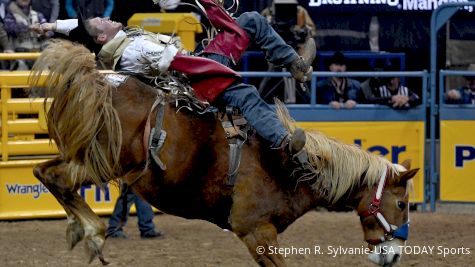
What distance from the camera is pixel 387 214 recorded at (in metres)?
7.36

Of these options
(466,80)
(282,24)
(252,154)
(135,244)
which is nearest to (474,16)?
(466,80)

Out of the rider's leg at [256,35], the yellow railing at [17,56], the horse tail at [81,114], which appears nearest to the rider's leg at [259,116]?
the rider's leg at [256,35]

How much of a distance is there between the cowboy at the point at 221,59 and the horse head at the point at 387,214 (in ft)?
2.54

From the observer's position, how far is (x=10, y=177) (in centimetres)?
1086

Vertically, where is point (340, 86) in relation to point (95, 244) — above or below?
below

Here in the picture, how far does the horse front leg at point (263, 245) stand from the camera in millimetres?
6926

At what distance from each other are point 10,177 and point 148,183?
447 centimetres

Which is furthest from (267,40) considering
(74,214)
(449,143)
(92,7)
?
(92,7)

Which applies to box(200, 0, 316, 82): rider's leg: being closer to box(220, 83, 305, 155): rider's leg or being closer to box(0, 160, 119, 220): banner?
box(220, 83, 305, 155): rider's leg

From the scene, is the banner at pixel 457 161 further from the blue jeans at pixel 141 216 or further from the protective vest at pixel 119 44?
the protective vest at pixel 119 44

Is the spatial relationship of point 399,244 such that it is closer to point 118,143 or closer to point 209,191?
point 209,191

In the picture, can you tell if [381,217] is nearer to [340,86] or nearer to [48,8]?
[340,86]

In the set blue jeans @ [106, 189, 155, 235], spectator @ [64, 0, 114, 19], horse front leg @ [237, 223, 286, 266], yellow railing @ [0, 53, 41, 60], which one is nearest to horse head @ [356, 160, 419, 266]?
horse front leg @ [237, 223, 286, 266]

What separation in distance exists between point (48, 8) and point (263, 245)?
6756 mm
